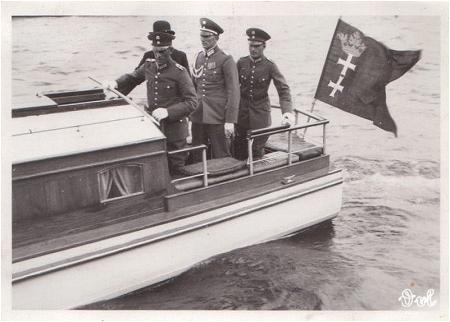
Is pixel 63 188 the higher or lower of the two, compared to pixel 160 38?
lower

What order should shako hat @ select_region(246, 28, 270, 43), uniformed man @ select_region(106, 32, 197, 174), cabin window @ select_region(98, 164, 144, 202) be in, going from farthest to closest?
shako hat @ select_region(246, 28, 270, 43) → uniformed man @ select_region(106, 32, 197, 174) → cabin window @ select_region(98, 164, 144, 202)

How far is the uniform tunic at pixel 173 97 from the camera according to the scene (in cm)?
629

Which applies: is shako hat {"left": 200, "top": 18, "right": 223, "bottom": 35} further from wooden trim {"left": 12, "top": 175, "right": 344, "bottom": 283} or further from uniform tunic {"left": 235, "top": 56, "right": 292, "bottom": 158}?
wooden trim {"left": 12, "top": 175, "right": 344, "bottom": 283}

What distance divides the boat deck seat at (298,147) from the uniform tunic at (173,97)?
65.3 inches

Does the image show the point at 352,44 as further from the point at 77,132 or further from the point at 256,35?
Result: the point at 77,132

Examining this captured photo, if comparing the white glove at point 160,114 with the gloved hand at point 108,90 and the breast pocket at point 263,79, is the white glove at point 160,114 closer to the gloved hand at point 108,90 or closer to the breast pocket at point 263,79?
the gloved hand at point 108,90

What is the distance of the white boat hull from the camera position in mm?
5293

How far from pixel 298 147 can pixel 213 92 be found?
1.56m

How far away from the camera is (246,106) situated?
736 centimetres

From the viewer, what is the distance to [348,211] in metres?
8.80
